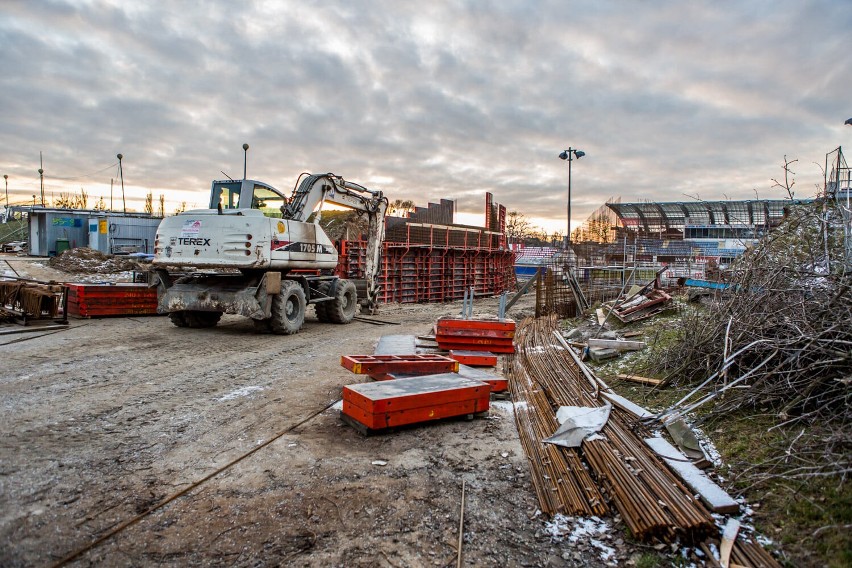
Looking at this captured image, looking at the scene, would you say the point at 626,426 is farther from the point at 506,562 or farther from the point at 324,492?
the point at 324,492

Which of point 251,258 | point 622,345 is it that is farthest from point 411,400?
point 251,258

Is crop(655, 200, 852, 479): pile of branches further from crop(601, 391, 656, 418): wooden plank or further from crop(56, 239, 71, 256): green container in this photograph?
crop(56, 239, 71, 256): green container

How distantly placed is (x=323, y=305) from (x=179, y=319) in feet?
11.3

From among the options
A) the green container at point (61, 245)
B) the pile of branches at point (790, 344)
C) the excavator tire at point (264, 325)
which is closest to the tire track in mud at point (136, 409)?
the excavator tire at point (264, 325)

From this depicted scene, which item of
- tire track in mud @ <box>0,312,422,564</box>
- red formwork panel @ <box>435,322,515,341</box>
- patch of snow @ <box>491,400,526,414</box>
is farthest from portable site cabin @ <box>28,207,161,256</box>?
patch of snow @ <box>491,400,526,414</box>

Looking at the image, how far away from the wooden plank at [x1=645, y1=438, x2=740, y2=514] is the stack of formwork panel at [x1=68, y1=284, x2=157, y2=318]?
12520 millimetres

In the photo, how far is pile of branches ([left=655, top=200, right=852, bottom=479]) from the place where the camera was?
13.2 ft

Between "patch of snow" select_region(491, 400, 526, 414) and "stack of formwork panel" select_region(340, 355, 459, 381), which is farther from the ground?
"stack of formwork panel" select_region(340, 355, 459, 381)

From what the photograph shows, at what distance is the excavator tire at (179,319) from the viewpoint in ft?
38.0

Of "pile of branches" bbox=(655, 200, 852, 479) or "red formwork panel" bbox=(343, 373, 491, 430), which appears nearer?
"pile of branches" bbox=(655, 200, 852, 479)

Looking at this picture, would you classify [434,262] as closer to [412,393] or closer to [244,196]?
[244,196]

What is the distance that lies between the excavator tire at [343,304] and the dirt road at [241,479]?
6.14 meters

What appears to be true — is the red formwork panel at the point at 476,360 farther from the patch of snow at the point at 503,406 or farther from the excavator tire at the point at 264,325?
the excavator tire at the point at 264,325

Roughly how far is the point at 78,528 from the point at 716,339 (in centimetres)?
646
